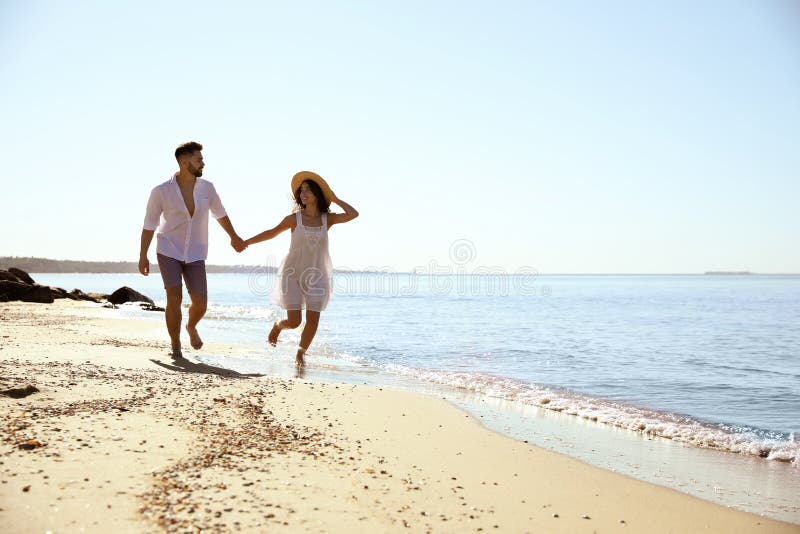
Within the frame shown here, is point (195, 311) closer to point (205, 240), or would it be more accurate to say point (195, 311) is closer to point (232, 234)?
point (205, 240)

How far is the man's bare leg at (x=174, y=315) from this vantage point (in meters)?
7.15

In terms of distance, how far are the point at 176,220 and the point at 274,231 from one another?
44.4 inches

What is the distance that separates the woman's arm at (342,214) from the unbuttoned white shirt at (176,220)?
4.80 feet

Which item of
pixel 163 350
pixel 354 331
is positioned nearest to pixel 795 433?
pixel 163 350

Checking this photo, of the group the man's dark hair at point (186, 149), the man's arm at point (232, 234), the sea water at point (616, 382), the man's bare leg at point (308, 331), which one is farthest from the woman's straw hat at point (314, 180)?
the sea water at point (616, 382)

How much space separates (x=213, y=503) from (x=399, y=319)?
17534 mm

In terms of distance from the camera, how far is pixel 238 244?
7543 millimetres

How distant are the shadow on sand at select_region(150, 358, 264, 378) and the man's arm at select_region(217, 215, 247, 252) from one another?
1462 mm

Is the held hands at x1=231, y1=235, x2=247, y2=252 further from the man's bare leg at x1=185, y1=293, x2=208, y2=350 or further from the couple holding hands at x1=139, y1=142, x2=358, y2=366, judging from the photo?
the man's bare leg at x1=185, y1=293, x2=208, y2=350

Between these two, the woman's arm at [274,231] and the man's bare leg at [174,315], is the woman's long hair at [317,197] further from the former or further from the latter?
the man's bare leg at [174,315]

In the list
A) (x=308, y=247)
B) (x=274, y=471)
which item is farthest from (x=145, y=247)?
(x=274, y=471)

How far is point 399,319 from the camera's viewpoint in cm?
2016

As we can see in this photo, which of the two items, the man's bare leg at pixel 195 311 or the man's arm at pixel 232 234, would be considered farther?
the man's arm at pixel 232 234

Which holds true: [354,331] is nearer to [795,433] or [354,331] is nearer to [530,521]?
[795,433]
